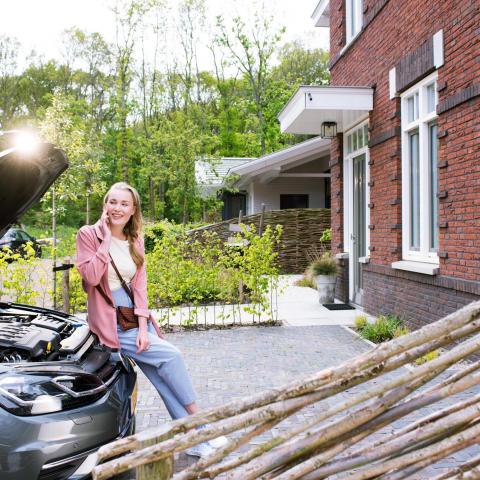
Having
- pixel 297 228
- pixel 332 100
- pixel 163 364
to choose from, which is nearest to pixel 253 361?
pixel 163 364

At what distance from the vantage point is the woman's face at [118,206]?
389cm

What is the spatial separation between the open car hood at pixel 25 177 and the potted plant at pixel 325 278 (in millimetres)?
7824

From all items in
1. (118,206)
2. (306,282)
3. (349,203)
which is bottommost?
(306,282)

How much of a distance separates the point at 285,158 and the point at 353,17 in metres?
7.69

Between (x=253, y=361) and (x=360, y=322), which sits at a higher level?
(x=360, y=322)

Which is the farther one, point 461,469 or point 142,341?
point 142,341

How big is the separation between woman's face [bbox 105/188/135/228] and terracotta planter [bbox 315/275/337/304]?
7625mm

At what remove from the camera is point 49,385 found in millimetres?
3031

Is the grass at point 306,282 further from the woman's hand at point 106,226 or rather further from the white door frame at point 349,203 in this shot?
the woman's hand at point 106,226

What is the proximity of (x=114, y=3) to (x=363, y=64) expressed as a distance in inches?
1031

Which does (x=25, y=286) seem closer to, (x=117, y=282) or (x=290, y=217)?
(x=117, y=282)

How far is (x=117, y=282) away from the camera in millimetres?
3861

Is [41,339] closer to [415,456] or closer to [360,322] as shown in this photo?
[415,456]

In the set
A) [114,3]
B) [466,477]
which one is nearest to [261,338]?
[466,477]
